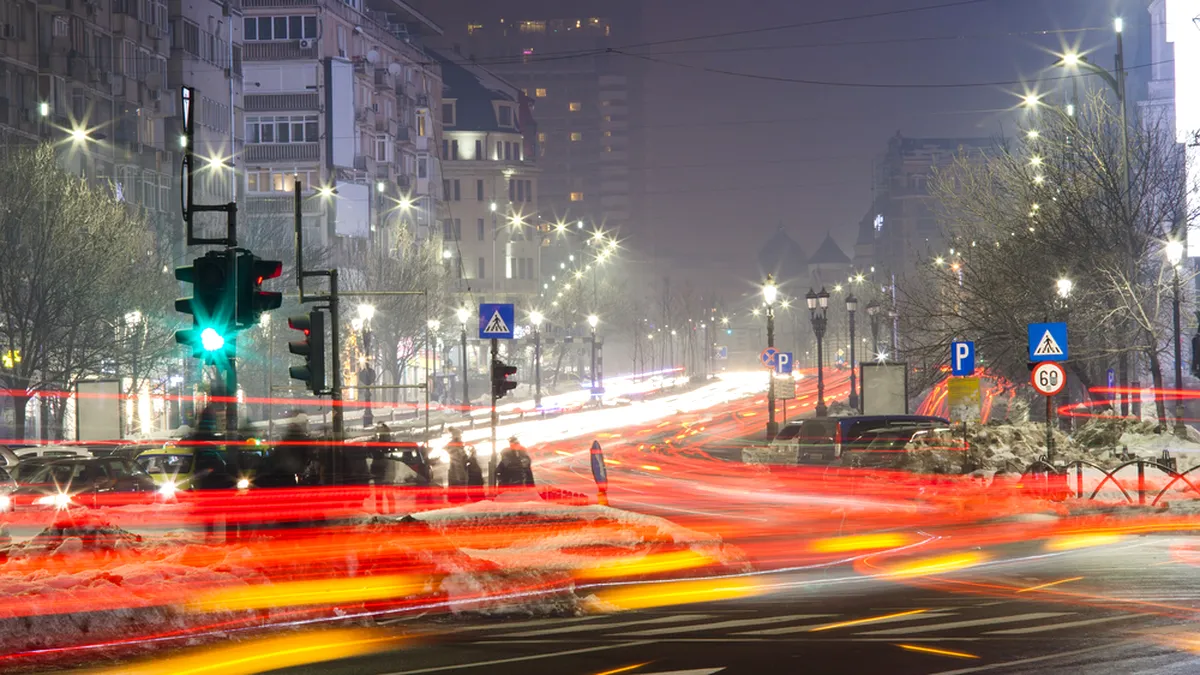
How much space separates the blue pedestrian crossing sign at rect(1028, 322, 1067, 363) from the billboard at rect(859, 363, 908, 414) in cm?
1728

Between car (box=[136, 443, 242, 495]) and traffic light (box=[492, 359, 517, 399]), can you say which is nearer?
car (box=[136, 443, 242, 495])

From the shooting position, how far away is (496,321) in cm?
2972

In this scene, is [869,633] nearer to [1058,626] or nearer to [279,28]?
[1058,626]

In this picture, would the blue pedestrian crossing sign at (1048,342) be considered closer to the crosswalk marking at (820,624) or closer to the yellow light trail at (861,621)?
the yellow light trail at (861,621)

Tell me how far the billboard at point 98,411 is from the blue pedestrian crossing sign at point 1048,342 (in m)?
23.5

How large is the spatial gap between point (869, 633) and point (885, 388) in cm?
3371

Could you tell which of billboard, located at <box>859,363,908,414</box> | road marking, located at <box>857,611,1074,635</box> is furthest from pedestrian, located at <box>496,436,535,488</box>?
billboard, located at <box>859,363,908,414</box>

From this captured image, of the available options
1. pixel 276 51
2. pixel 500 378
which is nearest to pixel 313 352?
pixel 500 378

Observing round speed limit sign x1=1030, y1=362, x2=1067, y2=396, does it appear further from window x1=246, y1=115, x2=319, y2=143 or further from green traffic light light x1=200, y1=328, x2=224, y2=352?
window x1=246, y1=115, x2=319, y2=143

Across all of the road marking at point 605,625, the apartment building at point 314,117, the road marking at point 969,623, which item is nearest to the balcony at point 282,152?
the apartment building at point 314,117

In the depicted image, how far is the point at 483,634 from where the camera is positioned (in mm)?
14039

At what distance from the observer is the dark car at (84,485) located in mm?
26078

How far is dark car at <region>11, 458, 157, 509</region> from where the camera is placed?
85.6ft

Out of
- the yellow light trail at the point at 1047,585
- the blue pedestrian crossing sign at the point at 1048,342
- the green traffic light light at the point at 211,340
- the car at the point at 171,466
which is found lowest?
the yellow light trail at the point at 1047,585
